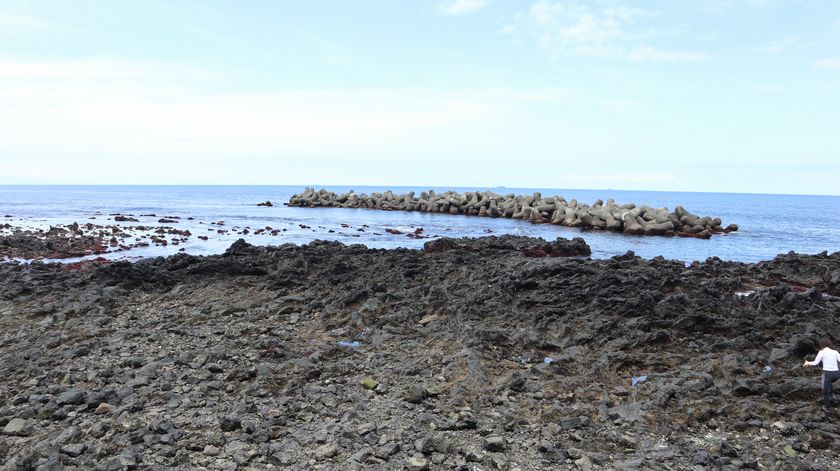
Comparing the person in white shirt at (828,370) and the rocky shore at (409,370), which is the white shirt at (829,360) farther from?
the rocky shore at (409,370)

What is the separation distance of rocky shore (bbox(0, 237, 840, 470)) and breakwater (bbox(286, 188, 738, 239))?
26387 millimetres

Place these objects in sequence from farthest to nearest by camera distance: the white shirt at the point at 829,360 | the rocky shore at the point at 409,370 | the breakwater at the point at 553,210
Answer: the breakwater at the point at 553,210
the white shirt at the point at 829,360
the rocky shore at the point at 409,370

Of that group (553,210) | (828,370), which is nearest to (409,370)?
(828,370)

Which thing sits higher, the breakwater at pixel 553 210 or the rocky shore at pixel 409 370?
the breakwater at pixel 553 210

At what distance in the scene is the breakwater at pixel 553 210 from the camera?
44375 millimetres

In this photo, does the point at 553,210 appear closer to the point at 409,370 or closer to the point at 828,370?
Result: the point at 409,370

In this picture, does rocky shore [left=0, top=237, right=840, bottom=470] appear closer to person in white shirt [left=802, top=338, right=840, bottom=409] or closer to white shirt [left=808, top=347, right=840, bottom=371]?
person in white shirt [left=802, top=338, right=840, bottom=409]

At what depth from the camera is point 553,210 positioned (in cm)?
5478

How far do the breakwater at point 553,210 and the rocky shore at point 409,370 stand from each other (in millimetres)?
26387

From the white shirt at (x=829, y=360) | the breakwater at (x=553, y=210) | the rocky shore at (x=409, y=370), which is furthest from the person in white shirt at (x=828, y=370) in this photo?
the breakwater at (x=553, y=210)

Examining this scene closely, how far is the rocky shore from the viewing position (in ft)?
24.7

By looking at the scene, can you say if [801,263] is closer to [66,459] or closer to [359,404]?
[359,404]

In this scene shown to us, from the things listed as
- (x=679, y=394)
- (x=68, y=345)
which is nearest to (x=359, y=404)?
(x=679, y=394)

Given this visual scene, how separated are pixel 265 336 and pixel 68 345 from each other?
3900 millimetres
